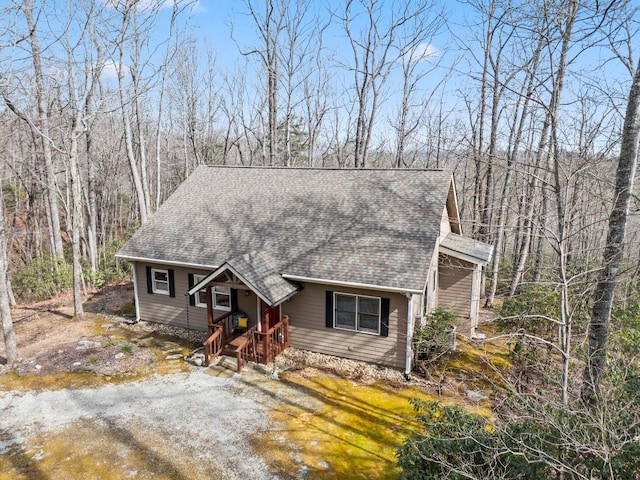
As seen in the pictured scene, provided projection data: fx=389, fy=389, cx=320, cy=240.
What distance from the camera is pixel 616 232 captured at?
6688 millimetres

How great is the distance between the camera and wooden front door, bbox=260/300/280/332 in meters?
11.2

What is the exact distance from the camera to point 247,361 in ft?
37.5

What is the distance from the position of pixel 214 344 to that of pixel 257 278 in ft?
7.92

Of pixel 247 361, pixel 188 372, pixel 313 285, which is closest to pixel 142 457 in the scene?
pixel 188 372

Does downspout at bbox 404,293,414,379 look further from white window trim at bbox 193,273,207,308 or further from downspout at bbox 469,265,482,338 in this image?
white window trim at bbox 193,273,207,308

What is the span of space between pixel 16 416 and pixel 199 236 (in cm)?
704

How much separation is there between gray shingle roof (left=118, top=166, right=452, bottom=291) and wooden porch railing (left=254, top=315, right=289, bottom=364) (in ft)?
5.71

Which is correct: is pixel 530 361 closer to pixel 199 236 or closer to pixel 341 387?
pixel 341 387

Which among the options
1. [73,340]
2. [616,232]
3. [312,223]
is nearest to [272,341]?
[312,223]

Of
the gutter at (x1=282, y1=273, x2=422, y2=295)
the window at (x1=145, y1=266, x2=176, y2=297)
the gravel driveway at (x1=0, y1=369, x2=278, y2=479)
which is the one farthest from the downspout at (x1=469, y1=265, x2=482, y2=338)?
the window at (x1=145, y1=266, x2=176, y2=297)

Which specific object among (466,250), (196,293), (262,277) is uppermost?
(466,250)

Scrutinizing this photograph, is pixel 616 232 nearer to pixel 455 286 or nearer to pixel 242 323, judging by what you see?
pixel 455 286

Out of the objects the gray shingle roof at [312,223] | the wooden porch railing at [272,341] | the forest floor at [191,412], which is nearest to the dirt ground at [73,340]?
the forest floor at [191,412]

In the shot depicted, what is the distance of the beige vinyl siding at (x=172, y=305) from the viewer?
13484 millimetres
